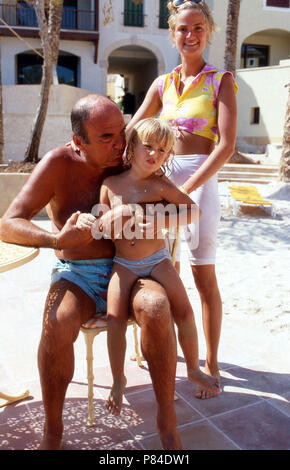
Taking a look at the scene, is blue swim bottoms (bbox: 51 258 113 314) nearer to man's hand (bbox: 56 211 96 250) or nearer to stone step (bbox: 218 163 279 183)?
man's hand (bbox: 56 211 96 250)

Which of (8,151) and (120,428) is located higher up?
(8,151)

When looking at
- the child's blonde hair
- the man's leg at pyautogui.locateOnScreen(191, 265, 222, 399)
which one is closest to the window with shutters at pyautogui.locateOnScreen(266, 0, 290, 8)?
the man's leg at pyautogui.locateOnScreen(191, 265, 222, 399)

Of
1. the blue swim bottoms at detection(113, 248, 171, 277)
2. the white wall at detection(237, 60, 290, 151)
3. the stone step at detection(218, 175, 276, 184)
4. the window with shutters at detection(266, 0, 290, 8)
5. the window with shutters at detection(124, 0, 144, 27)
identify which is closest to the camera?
the blue swim bottoms at detection(113, 248, 171, 277)

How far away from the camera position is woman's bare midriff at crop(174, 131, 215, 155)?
2371 millimetres

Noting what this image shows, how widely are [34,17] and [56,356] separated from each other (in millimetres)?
19890

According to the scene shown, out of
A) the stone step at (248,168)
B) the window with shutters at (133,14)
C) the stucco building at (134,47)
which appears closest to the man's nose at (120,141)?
the stone step at (248,168)

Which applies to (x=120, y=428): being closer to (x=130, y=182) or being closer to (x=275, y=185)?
(x=130, y=182)

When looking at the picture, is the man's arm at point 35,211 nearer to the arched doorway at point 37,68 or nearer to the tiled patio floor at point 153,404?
the tiled patio floor at point 153,404

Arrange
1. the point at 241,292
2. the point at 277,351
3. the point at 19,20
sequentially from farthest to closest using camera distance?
the point at 19,20 < the point at 241,292 < the point at 277,351

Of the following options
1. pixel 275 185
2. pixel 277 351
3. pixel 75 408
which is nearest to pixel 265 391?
pixel 277 351

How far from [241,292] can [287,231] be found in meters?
2.95

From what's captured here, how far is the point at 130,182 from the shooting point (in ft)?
6.75

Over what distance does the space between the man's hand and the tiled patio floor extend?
3.03ft
